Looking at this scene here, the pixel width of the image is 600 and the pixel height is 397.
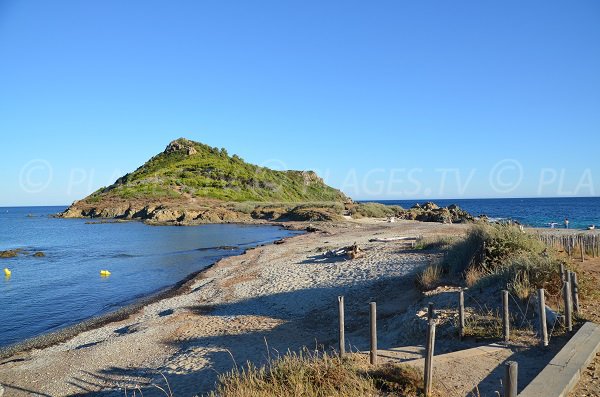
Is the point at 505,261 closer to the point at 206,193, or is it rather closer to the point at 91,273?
the point at 91,273

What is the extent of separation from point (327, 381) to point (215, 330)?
7.38 m

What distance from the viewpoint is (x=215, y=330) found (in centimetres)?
1312

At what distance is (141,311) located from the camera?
659 inches

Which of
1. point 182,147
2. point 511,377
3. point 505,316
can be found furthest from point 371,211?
point 182,147

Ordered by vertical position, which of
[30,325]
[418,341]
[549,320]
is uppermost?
[549,320]

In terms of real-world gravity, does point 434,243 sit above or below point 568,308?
above

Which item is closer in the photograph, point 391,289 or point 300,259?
point 391,289

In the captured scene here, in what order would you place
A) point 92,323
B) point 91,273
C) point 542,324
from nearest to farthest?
point 542,324 → point 92,323 → point 91,273

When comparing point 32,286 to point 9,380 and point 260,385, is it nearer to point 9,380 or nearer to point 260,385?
point 9,380

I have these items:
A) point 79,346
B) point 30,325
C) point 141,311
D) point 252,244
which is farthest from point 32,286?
point 252,244

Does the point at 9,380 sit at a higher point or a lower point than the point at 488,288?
lower

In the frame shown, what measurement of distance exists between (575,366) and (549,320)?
231 cm

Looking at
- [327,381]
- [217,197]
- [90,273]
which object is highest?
[217,197]

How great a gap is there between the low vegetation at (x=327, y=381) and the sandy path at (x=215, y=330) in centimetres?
275
